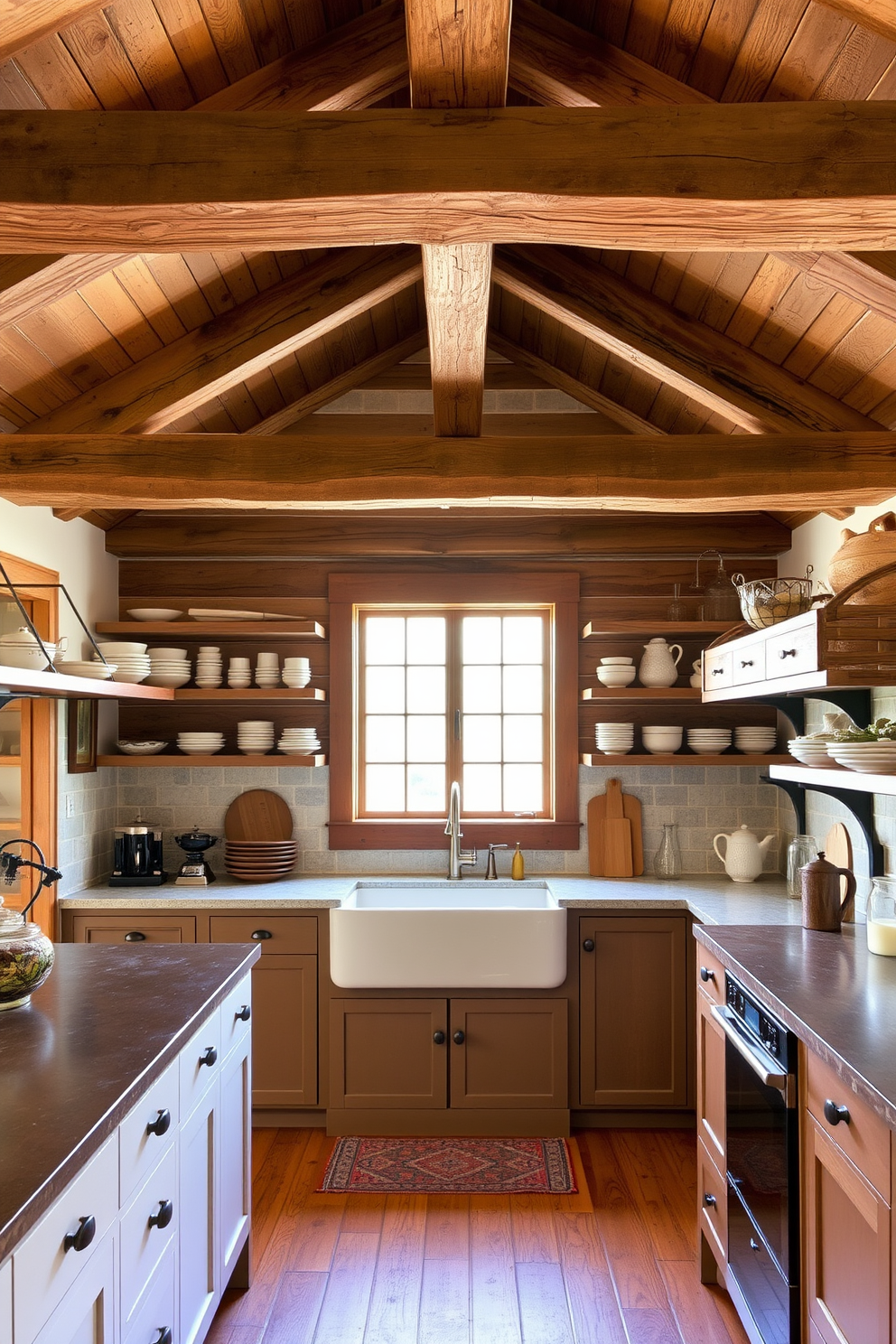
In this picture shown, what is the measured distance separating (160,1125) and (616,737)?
9.44 feet

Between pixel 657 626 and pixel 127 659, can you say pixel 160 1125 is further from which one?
pixel 657 626

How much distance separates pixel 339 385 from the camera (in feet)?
15.3

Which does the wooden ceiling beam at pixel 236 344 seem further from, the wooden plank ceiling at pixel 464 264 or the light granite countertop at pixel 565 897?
the light granite countertop at pixel 565 897

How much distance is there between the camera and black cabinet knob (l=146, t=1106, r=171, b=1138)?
80.9 inches

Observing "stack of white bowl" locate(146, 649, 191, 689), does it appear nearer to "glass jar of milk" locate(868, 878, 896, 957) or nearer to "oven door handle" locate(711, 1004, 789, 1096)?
"oven door handle" locate(711, 1004, 789, 1096)

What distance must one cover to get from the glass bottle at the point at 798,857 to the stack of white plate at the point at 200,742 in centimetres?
245

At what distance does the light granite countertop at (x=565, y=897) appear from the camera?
3939mm

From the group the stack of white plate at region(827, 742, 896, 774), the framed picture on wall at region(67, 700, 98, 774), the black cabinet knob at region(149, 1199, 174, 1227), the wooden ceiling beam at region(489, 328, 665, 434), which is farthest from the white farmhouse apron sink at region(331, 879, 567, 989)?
the wooden ceiling beam at region(489, 328, 665, 434)

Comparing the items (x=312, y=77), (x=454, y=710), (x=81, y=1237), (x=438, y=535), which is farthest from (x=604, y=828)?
(x=81, y=1237)

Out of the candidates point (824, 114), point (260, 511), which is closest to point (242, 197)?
point (824, 114)

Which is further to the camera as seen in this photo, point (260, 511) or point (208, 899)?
point (260, 511)

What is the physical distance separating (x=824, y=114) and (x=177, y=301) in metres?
2.25

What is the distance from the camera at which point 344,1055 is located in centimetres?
404

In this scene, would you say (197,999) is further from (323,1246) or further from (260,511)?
(260,511)
